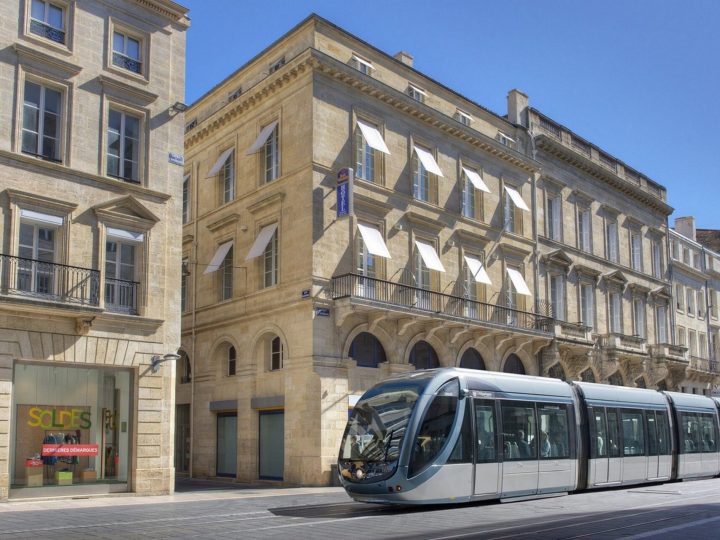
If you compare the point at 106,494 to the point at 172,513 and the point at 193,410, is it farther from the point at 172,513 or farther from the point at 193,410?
the point at 193,410

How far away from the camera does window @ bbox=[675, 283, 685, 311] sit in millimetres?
49159

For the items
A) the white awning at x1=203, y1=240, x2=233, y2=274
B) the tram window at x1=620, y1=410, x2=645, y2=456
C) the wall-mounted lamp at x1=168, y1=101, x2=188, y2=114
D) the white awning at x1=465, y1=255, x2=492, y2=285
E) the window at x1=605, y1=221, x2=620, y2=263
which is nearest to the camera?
the tram window at x1=620, y1=410, x2=645, y2=456

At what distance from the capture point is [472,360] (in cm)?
3188

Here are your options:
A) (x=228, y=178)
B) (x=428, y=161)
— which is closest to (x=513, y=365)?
(x=428, y=161)

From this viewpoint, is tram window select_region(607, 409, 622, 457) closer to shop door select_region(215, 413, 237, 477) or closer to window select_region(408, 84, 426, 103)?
shop door select_region(215, 413, 237, 477)

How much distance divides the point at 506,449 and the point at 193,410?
16606 mm

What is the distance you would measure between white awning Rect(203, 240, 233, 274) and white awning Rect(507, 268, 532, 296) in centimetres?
1165

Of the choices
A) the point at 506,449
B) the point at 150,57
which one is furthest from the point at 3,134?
the point at 506,449

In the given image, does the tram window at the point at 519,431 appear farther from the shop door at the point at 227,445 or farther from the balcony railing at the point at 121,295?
the shop door at the point at 227,445

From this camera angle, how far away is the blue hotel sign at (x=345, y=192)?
87.5 ft

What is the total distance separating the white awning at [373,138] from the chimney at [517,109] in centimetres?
1082

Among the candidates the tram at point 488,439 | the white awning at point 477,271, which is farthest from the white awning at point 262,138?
the tram at point 488,439

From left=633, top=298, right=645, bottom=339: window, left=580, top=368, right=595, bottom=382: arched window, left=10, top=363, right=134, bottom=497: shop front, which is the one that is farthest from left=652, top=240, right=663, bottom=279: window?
left=10, top=363, right=134, bottom=497: shop front

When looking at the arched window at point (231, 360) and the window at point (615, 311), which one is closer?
the arched window at point (231, 360)
